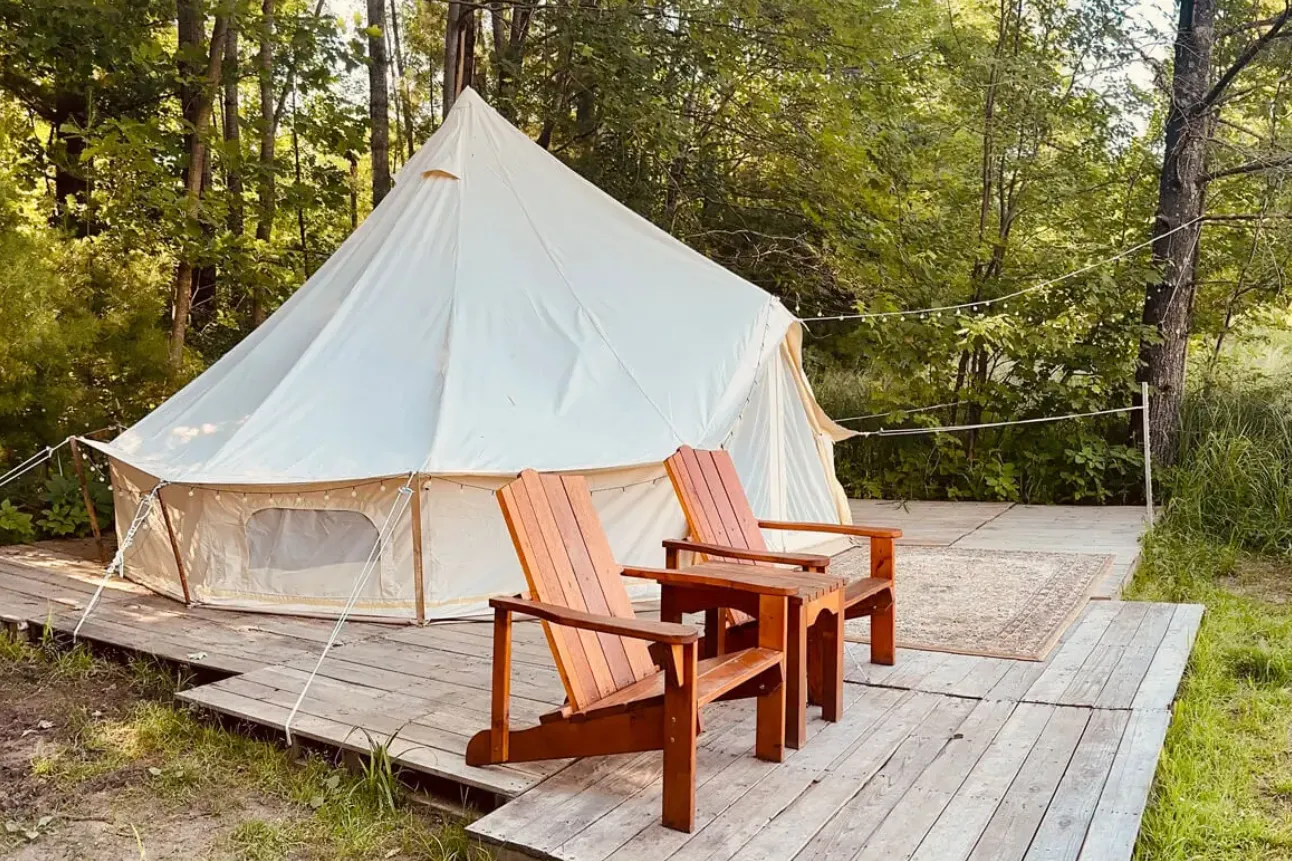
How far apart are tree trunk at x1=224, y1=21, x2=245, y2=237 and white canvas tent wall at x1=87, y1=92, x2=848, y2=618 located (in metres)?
2.34

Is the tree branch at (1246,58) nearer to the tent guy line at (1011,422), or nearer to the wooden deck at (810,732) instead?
the tent guy line at (1011,422)

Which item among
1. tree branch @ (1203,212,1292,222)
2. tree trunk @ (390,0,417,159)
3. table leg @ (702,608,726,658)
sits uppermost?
tree trunk @ (390,0,417,159)

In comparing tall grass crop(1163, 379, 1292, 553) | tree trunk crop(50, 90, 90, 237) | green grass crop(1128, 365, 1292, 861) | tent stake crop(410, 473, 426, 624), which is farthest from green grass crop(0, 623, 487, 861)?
tall grass crop(1163, 379, 1292, 553)

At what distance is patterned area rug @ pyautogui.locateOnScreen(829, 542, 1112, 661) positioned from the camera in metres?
3.84

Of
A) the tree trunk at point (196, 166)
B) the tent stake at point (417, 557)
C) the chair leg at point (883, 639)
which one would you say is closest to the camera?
the chair leg at point (883, 639)

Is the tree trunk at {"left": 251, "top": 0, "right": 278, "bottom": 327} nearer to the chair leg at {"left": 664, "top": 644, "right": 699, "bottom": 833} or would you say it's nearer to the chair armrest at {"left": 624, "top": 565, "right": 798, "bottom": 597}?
the chair armrest at {"left": 624, "top": 565, "right": 798, "bottom": 597}

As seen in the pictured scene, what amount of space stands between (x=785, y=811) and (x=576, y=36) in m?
6.31

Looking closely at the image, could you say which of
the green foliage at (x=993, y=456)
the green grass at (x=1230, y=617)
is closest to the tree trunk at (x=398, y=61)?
the green foliage at (x=993, y=456)

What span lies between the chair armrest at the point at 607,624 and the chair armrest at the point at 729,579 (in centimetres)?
32

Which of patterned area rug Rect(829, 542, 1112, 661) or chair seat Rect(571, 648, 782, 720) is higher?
chair seat Rect(571, 648, 782, 720)

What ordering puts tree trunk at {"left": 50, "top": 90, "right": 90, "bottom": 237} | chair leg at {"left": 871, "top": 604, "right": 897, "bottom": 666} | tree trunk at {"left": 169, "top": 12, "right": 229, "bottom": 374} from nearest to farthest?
chair leg at {"left": 871, "top": 604, "right": 897, "bottom": 666}, tree trunk at {"left": 50, "top": 90, "right": 90, "bottom": 237}, tree trunk at {"left": 169, "top": 12, "right": 229, "bottom": 374}

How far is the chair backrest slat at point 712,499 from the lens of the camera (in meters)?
3.29

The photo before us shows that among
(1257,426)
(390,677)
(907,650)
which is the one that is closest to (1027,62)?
(1257,426)

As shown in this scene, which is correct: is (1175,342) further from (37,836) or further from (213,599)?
(37,836)
